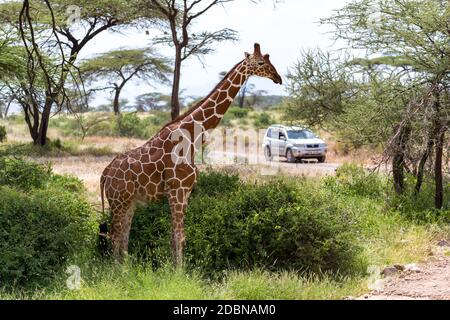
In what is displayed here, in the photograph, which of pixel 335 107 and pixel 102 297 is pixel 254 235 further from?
pixel 335 107

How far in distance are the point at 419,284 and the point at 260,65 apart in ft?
9.35

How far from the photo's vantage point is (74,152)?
22922 mm

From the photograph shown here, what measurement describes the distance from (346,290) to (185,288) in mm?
1684

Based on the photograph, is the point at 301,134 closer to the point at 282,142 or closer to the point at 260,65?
the point at 282,142

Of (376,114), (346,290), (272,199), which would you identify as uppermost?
(376,114)

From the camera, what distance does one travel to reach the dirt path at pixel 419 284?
642cm

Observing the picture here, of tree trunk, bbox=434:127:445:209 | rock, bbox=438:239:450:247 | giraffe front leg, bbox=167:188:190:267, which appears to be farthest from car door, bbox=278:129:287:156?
giraffe front leg, bbox=167:188:190:267

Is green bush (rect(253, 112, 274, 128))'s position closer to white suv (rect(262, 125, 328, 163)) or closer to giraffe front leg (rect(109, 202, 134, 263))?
white suv (rect(262, 125, 328, 163))

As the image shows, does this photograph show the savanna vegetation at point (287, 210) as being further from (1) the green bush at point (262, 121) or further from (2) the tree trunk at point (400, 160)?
(1) the green bush at point (262, 121)

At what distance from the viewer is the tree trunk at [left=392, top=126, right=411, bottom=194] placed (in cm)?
1098

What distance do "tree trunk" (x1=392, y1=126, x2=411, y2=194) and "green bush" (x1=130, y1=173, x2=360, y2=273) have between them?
3.32 meters

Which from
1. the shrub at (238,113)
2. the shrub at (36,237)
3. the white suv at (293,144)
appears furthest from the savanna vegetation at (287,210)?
the shrub at (238,113)
